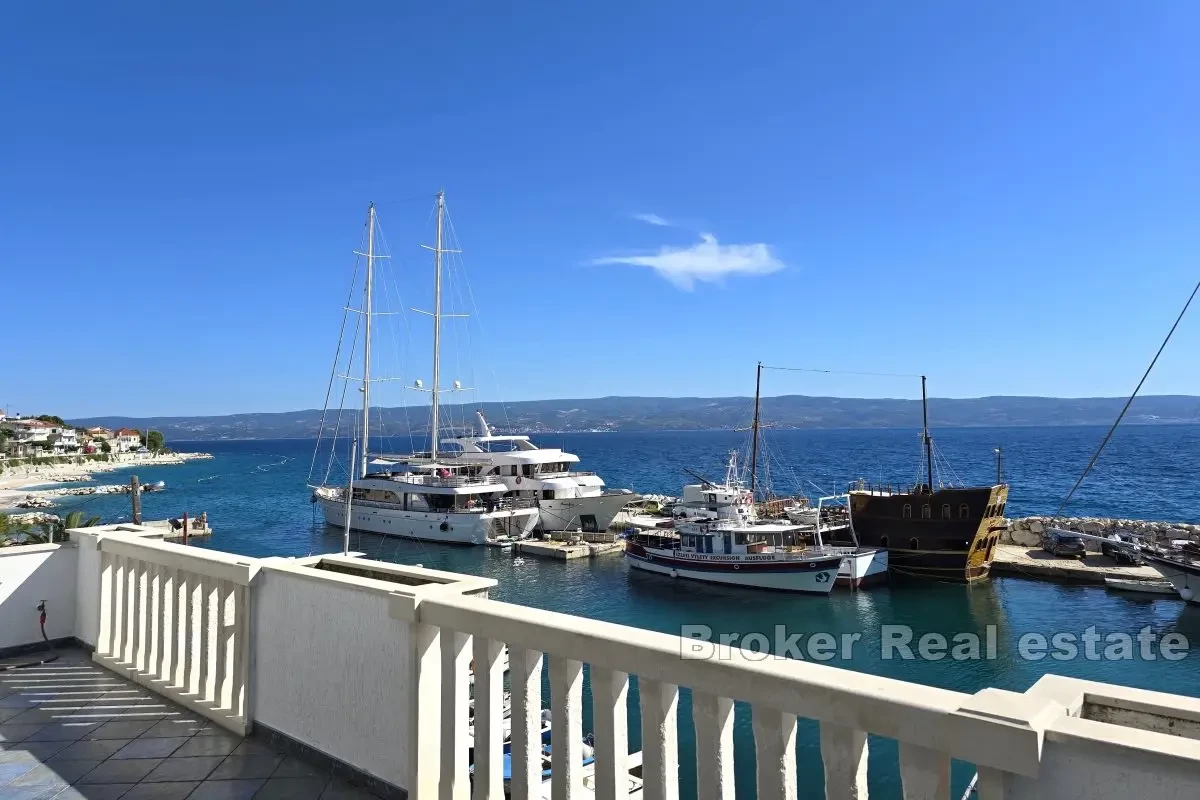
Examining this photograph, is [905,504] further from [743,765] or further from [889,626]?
[743,765]

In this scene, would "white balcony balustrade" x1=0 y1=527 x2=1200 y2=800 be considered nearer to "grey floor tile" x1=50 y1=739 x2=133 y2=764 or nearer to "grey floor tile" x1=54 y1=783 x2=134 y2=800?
"grey floor tile" x1=50 y1=739 x2=133 y2=764

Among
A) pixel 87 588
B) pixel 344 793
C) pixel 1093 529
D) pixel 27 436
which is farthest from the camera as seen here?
pixel 27 436

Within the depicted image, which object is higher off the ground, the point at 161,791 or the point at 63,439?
the point at 161,791

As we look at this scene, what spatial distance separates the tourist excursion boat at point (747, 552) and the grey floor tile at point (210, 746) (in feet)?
87.0

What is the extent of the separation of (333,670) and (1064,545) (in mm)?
39645

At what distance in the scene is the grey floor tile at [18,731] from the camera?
14.8 ft

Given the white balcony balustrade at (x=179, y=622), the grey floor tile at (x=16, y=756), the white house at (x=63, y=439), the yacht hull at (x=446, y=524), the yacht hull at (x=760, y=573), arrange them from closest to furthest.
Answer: the grey floor tile at (x=16, y=756) < the white balcony balustrade at (x=179, y=622) < the yacht hull at (x=760, y=573) < the yacht hull at (x=446, y=524) < the white house at (x=63, y=439)

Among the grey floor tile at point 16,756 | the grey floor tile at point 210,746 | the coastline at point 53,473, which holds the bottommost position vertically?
the coastline at point 53,473

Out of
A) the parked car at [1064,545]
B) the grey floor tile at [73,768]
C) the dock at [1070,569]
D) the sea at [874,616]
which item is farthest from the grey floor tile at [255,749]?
the parked car at [1064,545]

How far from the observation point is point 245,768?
4051mm

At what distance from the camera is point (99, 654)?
5.83 m

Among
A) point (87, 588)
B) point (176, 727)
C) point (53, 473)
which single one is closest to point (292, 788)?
point (176, 727)

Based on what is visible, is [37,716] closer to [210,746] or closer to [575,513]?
[210,746]

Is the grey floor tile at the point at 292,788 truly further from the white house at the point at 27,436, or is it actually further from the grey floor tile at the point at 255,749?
the white house at the point at 27,436
